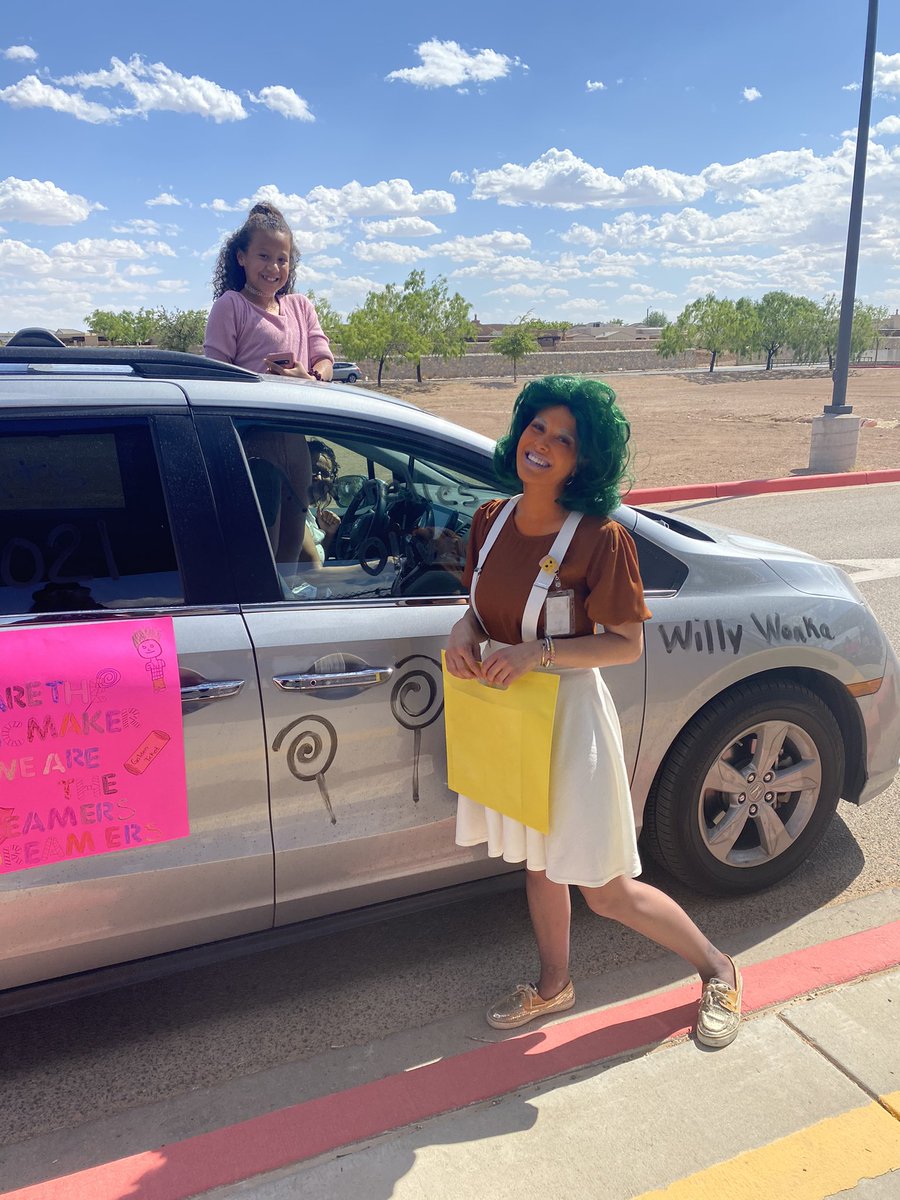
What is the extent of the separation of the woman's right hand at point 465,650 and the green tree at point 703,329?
279 ft

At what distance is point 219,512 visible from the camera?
235 centimetres

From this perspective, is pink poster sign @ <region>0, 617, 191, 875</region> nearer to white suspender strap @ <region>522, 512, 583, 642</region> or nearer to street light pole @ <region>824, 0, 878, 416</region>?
white suspender strap @ <region>522, 512, 583, 642</region>

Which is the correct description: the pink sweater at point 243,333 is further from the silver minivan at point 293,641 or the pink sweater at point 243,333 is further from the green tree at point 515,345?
the green tree at point 515,345

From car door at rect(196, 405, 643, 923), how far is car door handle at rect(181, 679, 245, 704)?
0.07 meters

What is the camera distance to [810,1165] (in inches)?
82.0

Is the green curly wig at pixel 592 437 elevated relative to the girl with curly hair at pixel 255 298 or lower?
lower

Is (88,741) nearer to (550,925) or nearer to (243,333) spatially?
(550,925)

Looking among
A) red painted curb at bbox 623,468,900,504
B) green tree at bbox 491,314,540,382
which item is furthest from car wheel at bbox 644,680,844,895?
green tree at bbox 491,314,540,382

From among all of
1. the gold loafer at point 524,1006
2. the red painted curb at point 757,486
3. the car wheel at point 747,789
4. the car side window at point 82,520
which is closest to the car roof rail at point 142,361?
the car side window at point 82,520

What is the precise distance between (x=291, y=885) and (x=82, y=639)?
0.81 m

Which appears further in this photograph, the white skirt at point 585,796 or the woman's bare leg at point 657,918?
the woman's bare leg at point 657,918

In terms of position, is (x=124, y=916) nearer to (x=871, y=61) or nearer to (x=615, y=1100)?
(x=615, y=1100)

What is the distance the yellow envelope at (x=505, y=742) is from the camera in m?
2.16

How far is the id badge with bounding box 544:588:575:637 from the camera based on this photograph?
6.95 feet
